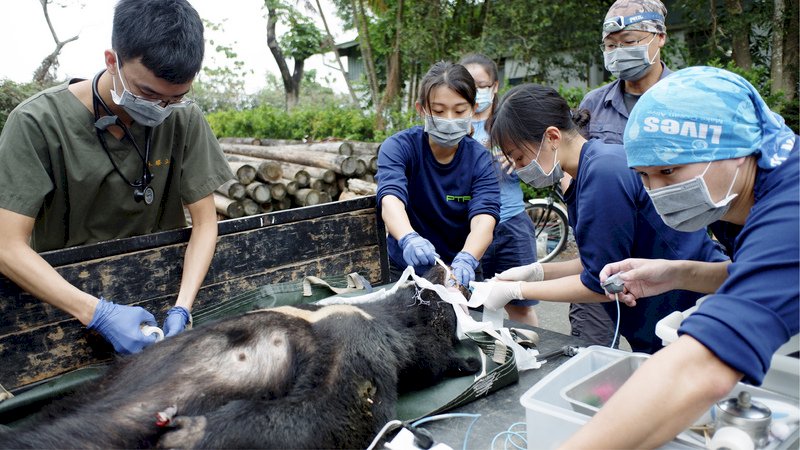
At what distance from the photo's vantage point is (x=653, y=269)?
205 centimetres

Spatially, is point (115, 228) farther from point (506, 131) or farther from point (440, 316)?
point (506, 131)

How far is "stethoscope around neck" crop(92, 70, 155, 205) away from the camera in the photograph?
2426 mm

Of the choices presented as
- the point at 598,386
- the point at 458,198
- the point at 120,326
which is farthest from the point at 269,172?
the point at 598,386

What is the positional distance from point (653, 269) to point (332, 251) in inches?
63.8

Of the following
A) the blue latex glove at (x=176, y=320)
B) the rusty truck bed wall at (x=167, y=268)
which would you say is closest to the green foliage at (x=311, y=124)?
the rusty truck bed wall at (x=167, y=268)

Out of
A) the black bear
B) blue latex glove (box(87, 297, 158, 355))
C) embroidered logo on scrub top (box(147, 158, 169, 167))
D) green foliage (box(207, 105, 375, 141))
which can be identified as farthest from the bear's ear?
green foliage (box(207, 105, 375, 141))

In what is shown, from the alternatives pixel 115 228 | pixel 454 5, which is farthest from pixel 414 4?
pixel 115 228

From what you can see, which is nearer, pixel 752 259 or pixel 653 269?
pixel 752 259

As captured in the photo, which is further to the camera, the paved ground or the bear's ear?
the paved ground

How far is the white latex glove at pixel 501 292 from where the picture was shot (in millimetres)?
2504

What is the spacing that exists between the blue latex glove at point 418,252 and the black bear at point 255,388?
2.01 feet

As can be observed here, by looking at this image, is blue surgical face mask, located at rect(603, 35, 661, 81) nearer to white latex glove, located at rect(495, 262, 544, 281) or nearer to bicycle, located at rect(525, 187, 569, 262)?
white latex glove, located at rect(495, 262, 544, 281)

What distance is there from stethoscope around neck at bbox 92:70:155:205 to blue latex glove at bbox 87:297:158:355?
592 mm

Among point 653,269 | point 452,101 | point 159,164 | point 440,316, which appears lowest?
point 440,316
